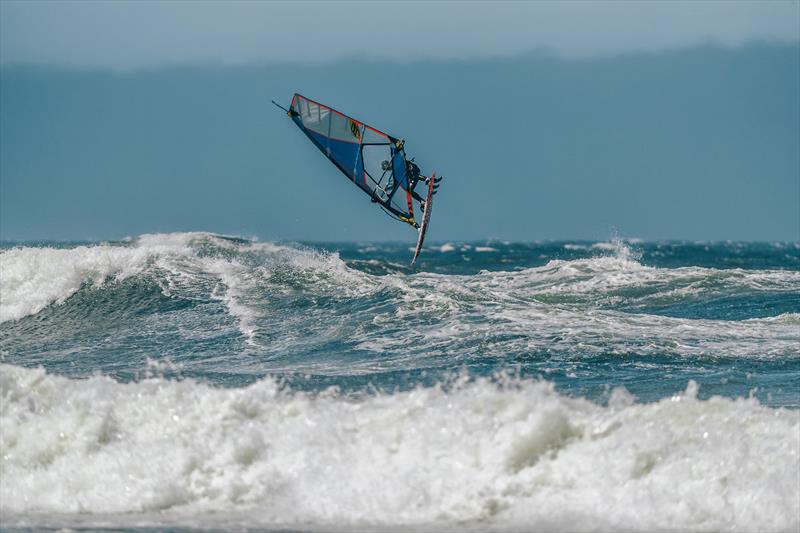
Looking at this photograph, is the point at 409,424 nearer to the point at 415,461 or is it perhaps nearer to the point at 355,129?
the point at 415,461

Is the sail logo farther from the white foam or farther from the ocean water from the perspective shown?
the white foam

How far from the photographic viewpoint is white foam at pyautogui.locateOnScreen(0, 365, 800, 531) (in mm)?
7020

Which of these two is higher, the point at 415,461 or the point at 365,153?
the point at 365,153

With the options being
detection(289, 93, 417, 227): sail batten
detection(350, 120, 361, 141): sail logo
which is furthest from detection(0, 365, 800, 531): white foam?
detection(350, 120, 361, 141): sail logo

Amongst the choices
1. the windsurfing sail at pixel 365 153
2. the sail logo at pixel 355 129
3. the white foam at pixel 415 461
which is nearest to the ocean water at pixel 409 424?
the white foam at pixel 415 461

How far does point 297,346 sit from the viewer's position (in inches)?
530

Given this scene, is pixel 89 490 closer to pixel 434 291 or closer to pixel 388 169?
pixel 434 291

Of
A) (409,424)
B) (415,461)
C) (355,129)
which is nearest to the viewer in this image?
(415,461)

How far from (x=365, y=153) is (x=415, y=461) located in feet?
43.1

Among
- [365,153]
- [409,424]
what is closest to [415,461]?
[409,424]

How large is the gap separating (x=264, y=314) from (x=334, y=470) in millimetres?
8592

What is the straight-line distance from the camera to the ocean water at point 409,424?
23.3 ft

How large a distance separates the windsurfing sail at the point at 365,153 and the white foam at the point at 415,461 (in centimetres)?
1133

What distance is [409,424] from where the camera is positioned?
316 inches
